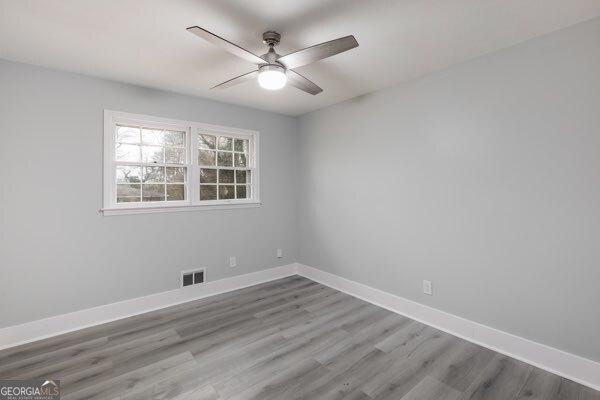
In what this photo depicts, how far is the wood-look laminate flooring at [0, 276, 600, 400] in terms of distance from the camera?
1892 mm

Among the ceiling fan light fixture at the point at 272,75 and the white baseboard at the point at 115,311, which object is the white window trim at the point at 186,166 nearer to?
the white baseboard at the point at 115,311

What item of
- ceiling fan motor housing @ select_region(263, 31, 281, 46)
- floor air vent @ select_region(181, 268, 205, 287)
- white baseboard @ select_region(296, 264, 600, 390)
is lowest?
white baseboard @ select_region(296, 264, 600, 390)

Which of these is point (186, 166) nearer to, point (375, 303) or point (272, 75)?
point (272, 75)

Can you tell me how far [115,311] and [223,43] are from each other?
9.41 feet

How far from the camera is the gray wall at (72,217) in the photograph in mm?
2445

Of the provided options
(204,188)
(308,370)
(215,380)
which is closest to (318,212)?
(204,188)

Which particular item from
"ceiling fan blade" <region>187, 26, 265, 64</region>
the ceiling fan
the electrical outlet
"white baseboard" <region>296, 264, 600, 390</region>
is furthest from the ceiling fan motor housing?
"white baseboard" <region>296, 264, 600, 390</region>

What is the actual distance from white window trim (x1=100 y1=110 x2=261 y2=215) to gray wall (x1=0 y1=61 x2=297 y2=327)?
0.06 metres

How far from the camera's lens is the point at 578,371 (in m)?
1.98

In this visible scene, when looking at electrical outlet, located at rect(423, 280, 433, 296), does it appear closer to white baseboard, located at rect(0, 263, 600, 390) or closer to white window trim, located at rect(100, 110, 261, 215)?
white baseboard, located at rect(0, 263, 600, 390)

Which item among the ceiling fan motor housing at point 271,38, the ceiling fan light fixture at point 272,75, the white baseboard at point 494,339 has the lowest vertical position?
the white baseboard at point 494,339

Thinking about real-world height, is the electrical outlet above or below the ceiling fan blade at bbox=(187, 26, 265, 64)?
below
